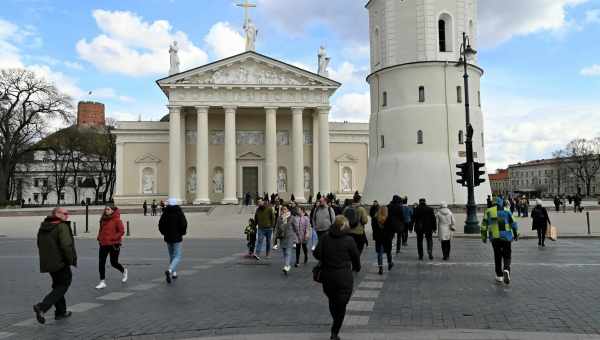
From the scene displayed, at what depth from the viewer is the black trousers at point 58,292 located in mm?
7891

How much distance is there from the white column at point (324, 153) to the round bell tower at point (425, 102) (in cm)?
1721

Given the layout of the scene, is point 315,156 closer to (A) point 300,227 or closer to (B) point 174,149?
(B) point 174,149

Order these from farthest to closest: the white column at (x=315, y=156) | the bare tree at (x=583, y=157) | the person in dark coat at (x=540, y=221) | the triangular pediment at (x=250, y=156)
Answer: the bare tree at (x=583, y=157), the triangular pediment at (x=250, y=156), the white column at (x=315, y=156), the person in dark coat at (x=540, y=221)

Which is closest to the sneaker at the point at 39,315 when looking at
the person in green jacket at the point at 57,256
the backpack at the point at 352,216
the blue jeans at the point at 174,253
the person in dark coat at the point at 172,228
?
the person in green jacket at the point at 57,256

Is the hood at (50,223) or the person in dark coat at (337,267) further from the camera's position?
the hood at (50,223)

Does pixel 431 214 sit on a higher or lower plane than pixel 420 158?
lower

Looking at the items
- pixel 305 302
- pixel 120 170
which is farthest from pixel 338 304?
pixel 120 170

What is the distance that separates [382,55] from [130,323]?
34181 mm

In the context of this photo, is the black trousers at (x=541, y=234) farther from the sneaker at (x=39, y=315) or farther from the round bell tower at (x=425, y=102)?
the round bell tower at (x=425, y=102)

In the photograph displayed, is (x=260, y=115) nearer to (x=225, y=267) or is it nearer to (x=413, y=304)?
(x=225, y=267)

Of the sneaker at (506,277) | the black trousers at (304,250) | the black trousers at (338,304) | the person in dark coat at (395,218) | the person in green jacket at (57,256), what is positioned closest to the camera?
the black trousers at (338,304)

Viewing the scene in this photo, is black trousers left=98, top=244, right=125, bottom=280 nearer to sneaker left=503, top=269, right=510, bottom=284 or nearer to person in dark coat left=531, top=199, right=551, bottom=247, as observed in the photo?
sneaker left=503, top=269, right=510, bottom=284

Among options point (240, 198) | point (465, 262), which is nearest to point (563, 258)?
point (465, 262)

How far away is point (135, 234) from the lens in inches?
1101
